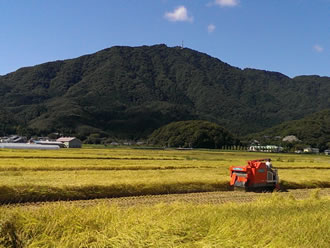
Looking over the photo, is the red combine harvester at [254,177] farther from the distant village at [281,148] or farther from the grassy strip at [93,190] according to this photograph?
the distant village at [281,148]

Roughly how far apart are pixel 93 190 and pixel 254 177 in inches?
379

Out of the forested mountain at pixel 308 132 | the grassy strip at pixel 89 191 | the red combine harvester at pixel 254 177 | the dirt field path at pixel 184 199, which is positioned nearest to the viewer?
the grassy strip at pixel 89 191

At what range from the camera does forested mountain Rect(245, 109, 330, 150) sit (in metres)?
158

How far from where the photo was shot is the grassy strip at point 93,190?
1567 cm

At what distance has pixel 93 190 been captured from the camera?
17672mm

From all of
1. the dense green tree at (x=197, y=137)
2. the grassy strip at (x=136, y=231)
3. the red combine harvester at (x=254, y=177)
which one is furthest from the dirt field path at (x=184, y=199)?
the dense green tree at (x=197, y=137)

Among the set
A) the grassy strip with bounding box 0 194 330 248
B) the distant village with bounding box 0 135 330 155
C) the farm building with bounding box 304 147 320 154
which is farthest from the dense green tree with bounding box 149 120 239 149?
the grassy strip with bounding box 0 194 330 248

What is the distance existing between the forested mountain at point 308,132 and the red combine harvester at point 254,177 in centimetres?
13736

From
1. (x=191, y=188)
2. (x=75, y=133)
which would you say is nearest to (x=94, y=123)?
(x=75, y=133)

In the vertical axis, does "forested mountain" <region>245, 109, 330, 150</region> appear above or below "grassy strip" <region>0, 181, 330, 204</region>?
above

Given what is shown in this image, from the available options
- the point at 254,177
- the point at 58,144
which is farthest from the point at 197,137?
the point at 254,177

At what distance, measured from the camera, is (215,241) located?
213 inches

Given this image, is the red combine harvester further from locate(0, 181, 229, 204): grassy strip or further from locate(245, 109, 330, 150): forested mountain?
locate(245, 109, 330, 150): forested mountain

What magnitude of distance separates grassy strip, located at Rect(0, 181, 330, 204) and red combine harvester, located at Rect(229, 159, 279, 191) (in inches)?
43.3
